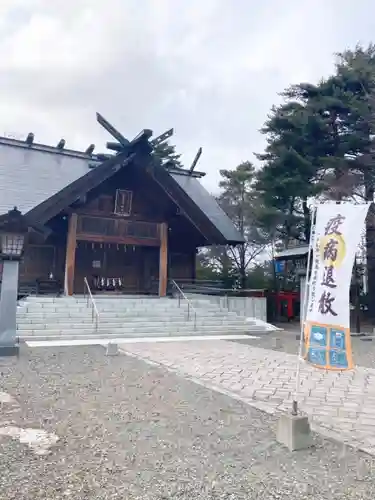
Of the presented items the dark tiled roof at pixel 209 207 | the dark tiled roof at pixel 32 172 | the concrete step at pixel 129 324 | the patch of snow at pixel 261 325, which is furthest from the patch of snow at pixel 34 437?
the dark tiled roof at pixel 209 207

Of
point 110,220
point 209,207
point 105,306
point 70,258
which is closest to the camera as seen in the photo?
point 105,306

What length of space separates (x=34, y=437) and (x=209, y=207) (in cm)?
1763

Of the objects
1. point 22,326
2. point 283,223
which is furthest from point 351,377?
point 283,223

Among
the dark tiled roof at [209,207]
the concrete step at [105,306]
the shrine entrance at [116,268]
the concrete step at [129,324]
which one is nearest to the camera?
the concrete step at [129,324]

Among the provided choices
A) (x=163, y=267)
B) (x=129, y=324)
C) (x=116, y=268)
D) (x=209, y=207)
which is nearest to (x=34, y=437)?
(x=129, y=324)

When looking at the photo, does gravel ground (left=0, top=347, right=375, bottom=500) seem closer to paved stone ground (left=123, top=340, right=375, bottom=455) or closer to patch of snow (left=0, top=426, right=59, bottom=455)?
patch of snow (left=0, top=426, right=59, bottom=455)

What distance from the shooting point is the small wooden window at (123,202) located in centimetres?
1611

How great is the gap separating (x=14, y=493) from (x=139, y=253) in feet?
51.0

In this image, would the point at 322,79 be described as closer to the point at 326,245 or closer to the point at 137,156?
the point at 137,156

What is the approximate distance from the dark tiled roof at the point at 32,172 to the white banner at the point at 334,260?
1227 cm

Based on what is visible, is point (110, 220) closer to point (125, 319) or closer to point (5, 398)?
point (125, 319)

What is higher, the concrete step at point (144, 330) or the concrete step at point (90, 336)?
the concrete step at point (144, 330)

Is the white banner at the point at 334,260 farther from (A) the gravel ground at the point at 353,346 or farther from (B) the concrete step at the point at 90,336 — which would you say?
(B) the concrete step at the point at 90,336

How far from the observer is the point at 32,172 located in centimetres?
1769
